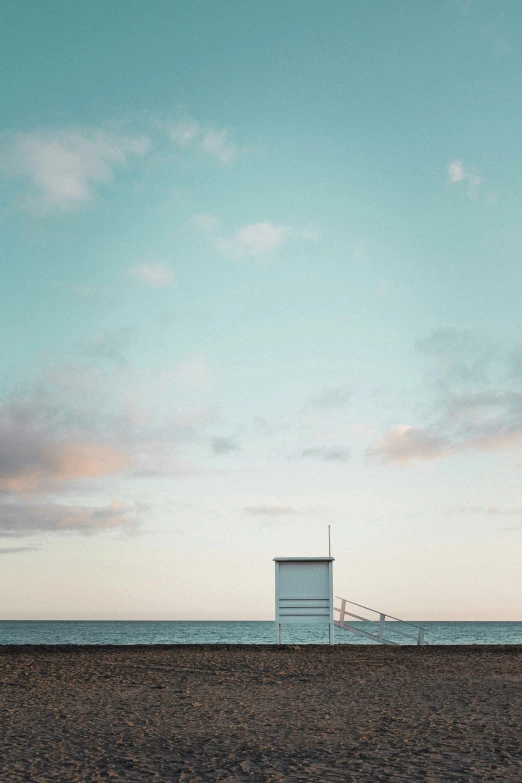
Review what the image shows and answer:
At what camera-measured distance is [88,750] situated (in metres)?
7.09

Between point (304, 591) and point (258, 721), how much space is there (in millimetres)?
14743

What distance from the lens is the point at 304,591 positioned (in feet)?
76.2

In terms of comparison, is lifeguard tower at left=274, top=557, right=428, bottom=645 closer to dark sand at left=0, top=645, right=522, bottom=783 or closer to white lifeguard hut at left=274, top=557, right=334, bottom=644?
white lifeguard hut at left=274, top=557, right=334, bottom=644

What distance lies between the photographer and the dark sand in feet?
20.7

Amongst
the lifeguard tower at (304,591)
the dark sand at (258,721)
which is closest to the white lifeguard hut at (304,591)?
the lifeguard tower at (304,591)

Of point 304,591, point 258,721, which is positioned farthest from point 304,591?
point 258,721

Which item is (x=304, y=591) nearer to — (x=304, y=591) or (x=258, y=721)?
(x=304, y=591)

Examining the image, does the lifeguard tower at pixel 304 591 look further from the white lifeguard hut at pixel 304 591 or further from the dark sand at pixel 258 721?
the dark sand at pixel 258 721

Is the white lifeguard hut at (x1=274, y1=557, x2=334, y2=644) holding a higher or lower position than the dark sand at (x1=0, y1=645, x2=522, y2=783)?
higher

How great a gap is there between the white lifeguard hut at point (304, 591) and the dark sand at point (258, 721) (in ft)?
21.0

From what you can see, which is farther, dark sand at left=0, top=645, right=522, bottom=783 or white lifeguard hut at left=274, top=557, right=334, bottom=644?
white lifeguard hut at left=274, top=557, right=334, bottom=644

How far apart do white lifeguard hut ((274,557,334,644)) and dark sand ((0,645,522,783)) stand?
6397mm

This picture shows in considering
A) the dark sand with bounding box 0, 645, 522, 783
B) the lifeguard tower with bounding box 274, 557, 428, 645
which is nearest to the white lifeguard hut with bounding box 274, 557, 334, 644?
the lifeguard tower with bounding box 274, 557, 428, 645

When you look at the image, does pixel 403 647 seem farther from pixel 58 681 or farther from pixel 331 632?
pixel 58 681
